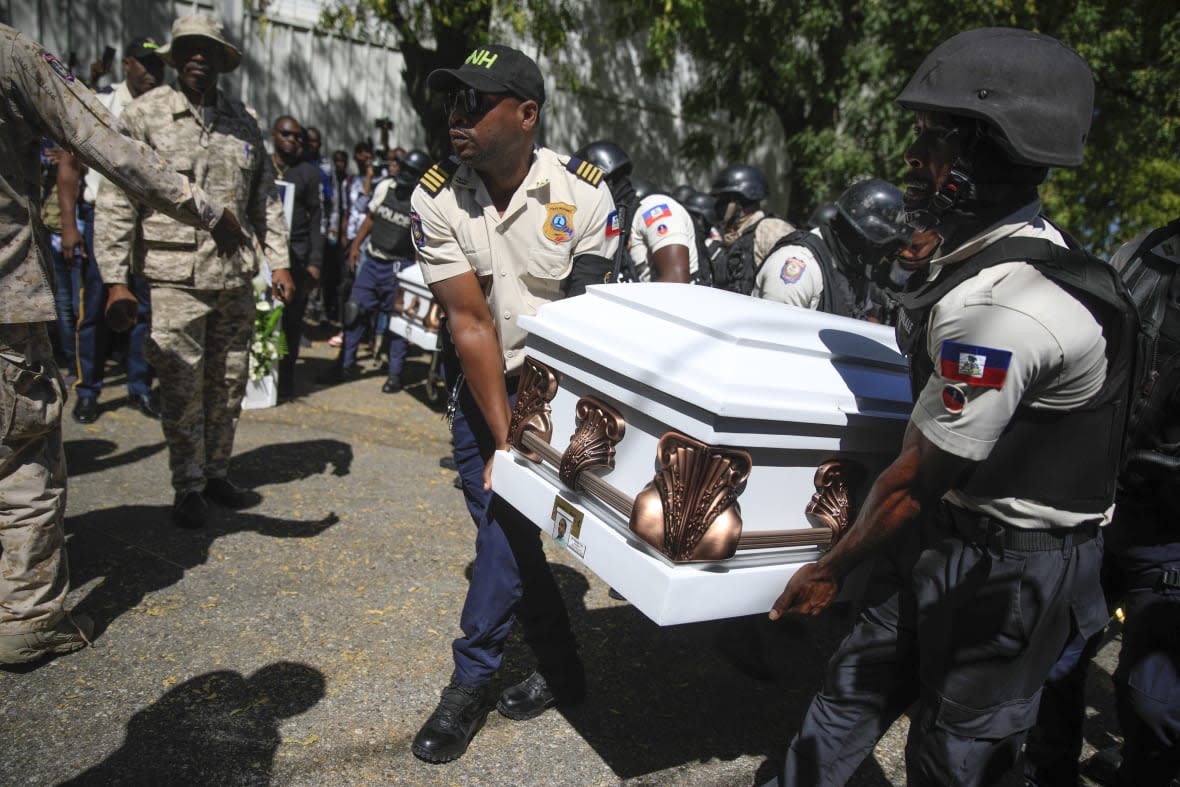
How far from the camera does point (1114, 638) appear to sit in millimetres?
4234

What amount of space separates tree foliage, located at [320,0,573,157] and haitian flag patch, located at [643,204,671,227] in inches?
157

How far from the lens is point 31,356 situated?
285 cm

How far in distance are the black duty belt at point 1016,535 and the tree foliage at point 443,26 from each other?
279 inches

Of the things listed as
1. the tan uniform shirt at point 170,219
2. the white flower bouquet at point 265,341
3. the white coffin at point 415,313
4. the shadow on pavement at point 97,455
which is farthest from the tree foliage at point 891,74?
the shadow on pavement at point 97,455

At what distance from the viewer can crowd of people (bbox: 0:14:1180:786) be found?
1.83m

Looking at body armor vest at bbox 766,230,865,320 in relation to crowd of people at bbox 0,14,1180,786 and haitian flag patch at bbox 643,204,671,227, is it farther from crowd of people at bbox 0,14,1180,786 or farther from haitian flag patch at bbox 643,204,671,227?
haitian flag patch at bbox 643,204,671,227

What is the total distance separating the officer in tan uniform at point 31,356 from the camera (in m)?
2.75

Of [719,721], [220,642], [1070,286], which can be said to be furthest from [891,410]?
[220,642]

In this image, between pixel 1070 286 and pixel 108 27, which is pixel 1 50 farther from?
pixel 108 27

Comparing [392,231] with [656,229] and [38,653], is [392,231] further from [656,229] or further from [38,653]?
[38,653]

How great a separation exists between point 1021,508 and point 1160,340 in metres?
1.31

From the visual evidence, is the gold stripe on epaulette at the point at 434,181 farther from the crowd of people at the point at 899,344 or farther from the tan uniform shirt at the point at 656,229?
the tan uniform shirt at the point at 656,229

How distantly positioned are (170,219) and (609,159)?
2860 mm

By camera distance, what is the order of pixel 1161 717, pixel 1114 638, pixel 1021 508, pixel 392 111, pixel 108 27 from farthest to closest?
pixel 392 111, pixel 108 27, pixel 1114 638, pixel 1161 717, pixel 1021 508
